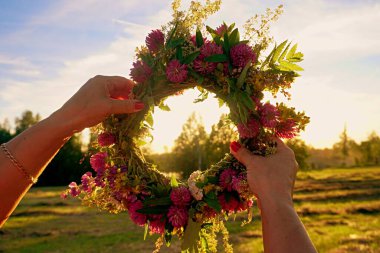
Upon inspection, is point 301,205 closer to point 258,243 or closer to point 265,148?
point 258,243

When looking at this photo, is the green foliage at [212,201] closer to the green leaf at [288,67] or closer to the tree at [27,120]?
the green leaf at [288,67]

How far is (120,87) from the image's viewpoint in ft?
12.2

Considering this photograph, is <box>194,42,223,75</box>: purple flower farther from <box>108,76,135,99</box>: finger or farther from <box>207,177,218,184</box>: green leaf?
<box>207,177,218,184</box>: green leaf

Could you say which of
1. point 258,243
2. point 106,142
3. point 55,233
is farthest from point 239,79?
point 55,233

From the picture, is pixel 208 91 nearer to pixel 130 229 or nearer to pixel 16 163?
pixel 16 163

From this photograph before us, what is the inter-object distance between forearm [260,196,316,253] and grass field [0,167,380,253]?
1040cm

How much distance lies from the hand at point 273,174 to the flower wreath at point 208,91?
1.73ft

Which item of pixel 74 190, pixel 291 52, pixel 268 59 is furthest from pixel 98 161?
pixel 291 52

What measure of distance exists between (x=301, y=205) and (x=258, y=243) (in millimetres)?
9386

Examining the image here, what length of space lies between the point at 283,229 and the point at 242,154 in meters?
0.96

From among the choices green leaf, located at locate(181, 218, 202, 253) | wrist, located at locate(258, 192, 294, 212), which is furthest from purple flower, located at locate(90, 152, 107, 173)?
wrist, located at locate(258, 192, 294, 212)

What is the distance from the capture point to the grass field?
13.5 m

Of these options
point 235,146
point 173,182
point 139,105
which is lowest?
point 173,182

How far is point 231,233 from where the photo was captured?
49.1 feet
